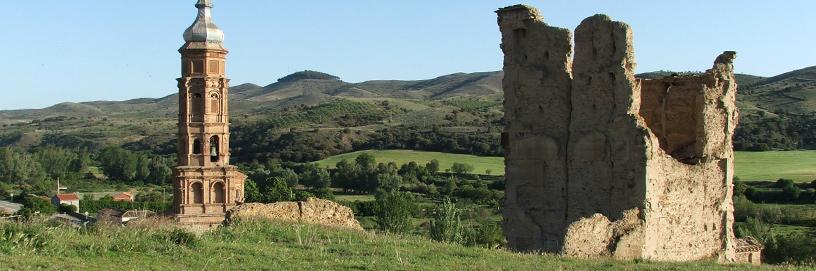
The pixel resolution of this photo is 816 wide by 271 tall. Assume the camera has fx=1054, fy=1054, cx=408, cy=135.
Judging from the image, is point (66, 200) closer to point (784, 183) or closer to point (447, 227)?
point (447, 227)

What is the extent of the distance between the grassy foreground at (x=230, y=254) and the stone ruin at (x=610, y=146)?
2139 mm

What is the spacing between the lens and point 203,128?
4459cm

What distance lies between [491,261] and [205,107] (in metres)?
32.3

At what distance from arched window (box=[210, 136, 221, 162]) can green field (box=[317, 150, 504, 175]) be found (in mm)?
29449

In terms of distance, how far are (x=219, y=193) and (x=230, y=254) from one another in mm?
30823

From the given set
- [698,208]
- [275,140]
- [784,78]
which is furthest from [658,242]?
[784,78]

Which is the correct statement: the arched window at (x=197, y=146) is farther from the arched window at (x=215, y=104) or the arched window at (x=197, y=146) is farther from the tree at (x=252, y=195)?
the tree at (x=252, y=195)

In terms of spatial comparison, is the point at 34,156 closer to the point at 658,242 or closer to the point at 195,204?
the point at 195,204

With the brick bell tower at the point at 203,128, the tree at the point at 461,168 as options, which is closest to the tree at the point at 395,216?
the brick bell tower at the point at 203,128

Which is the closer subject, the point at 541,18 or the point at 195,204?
the point at 541,18

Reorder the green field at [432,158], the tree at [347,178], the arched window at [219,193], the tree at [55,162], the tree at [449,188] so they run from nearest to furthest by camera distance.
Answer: the arched window at [219,193], the tree at [449,188], the tree at [347,178], the green field at [432,158], the tree at [55,162]

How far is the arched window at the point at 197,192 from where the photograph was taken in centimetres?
4412

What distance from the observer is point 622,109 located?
17.6 m

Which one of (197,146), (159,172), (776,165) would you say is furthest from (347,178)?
(776,165)
